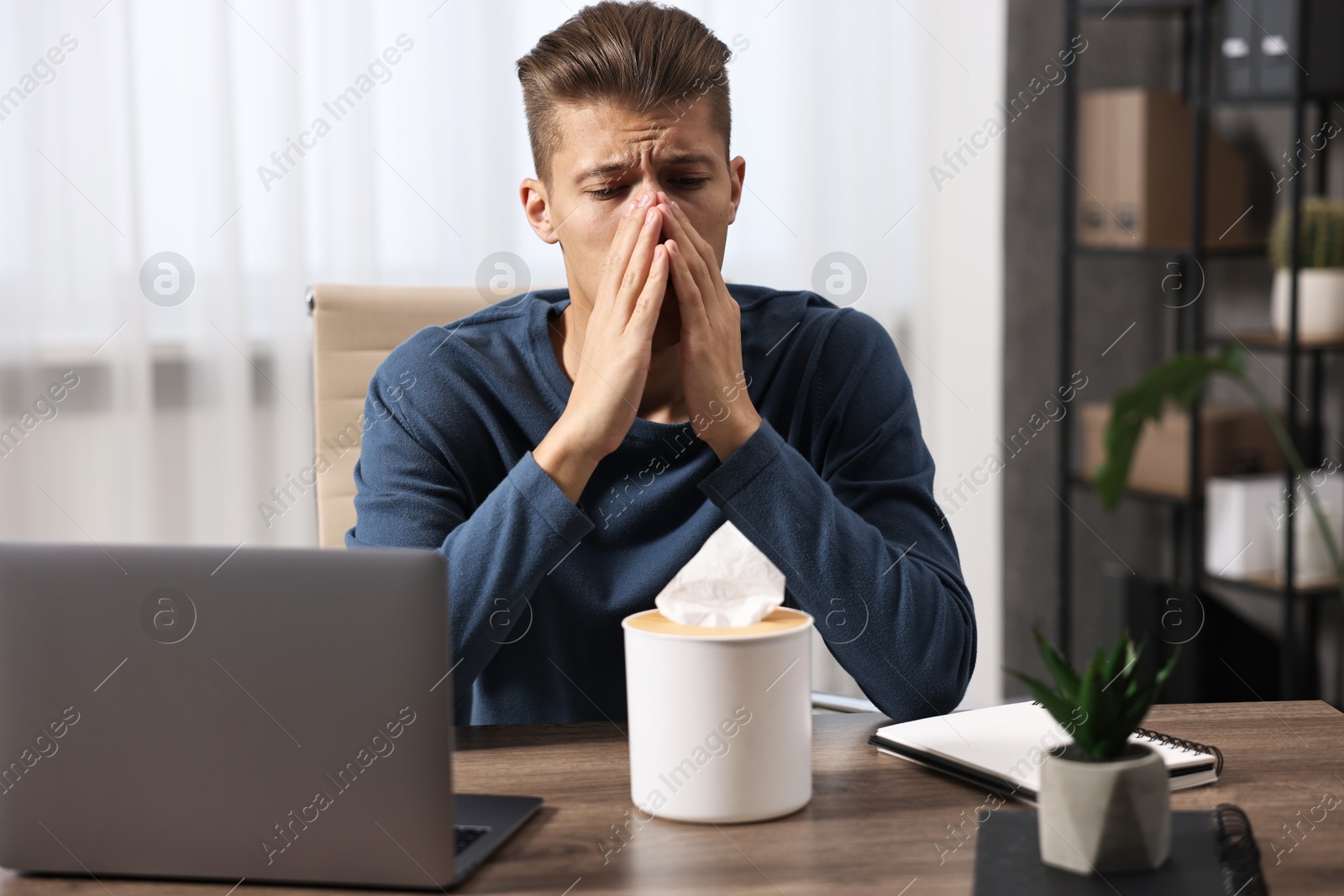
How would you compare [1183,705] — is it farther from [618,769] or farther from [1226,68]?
[1226,68]

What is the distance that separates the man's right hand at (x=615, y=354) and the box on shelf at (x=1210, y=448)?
1.47 meters

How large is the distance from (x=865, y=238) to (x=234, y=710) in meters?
2.17

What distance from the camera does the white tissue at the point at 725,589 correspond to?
2.52 ft

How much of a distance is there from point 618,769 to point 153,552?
1.20 feet

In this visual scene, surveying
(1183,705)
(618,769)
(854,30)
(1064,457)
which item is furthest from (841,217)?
(618,769)

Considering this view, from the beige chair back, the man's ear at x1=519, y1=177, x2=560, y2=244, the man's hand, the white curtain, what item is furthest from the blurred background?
the man's hand

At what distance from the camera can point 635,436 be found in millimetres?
1233

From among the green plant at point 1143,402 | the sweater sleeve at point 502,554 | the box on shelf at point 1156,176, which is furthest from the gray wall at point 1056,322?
the green plant at point 1143,402

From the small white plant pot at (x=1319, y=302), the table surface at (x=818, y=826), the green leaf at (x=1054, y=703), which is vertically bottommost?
the table surface at (x=818, y=826)

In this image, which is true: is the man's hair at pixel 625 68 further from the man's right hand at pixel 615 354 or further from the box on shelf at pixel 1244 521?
the box on shelf at pixel 1244 521

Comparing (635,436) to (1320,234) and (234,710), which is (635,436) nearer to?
(234,710)

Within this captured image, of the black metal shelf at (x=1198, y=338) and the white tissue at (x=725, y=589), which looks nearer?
the white tissue at (x=725, y=589)

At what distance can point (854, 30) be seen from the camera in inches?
102

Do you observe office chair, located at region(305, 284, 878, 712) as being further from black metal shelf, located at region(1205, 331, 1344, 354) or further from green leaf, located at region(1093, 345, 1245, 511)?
black metal shelf, located at region(1205, 331, 1344, 354)
